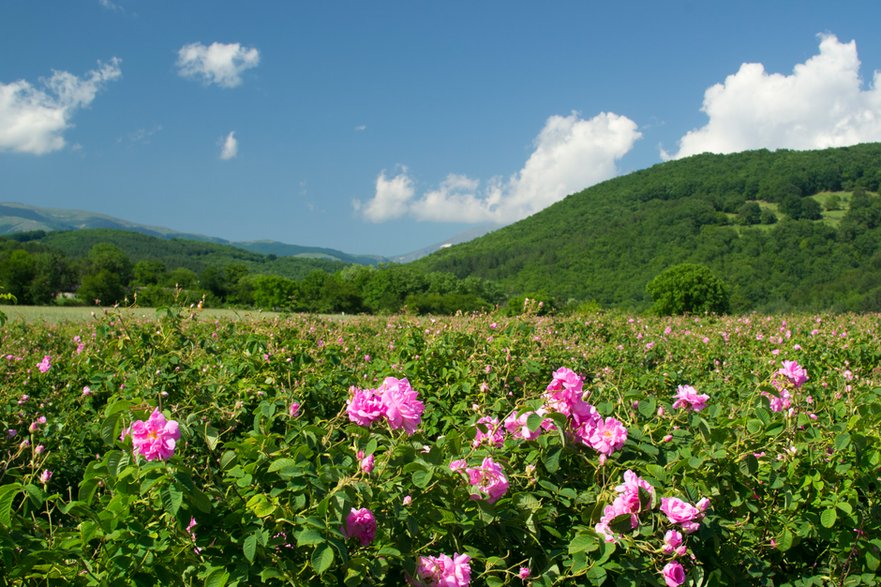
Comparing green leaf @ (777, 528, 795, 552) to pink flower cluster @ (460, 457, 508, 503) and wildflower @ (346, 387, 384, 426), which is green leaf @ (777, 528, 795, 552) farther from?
wildflower @ (346, 387, 384, 426)

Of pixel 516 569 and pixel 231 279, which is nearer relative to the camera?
pixel 516 569

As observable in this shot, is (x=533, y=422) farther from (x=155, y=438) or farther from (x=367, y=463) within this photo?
(x=155, y=438)

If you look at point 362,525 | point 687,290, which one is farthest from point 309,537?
point 687,290

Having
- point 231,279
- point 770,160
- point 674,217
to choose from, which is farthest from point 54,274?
point 770,160

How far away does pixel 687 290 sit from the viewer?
34.7m

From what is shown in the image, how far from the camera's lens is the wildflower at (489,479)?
61.5 inches

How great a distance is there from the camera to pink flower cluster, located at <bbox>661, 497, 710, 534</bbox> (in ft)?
5.02

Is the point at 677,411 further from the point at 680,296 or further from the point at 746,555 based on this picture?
the point at 680,296

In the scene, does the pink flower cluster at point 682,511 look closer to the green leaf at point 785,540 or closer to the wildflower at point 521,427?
the wildflower at point 521,427

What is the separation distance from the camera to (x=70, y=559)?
4.66ft

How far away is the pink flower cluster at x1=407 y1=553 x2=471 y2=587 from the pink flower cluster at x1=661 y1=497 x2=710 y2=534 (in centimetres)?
53

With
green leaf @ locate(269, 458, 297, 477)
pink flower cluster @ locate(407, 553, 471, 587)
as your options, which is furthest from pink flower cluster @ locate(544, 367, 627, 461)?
green leaf @ locate(269, 458, 297, 477)

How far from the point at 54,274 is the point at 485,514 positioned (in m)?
37.5

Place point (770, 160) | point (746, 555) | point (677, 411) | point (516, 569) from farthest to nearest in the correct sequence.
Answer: point (770, 160), point (677, 411), point (746, 555), point (516, 569)
